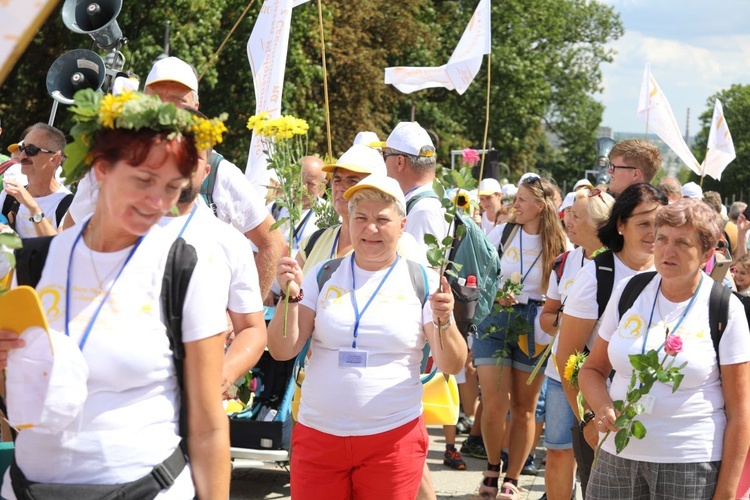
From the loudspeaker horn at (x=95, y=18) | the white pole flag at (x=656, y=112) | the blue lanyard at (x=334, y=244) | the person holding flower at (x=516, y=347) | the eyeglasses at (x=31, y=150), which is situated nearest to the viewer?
the blue lanyard at (x=334, y=244)

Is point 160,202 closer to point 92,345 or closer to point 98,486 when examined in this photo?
point 92,345

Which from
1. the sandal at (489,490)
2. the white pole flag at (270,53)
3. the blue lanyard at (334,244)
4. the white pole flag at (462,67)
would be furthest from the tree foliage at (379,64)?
the blue lanyard at (334,244)

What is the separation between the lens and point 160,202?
2594 millimetres

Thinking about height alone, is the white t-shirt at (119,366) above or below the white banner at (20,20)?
below

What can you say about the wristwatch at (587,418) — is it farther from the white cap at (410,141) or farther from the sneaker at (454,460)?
the sneaker at (454,460)

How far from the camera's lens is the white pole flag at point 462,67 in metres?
8.68

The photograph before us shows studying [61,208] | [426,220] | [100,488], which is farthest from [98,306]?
[61,208]

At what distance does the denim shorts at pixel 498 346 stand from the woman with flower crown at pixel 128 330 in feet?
14.0

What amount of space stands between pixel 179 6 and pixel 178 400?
17421 millimetres

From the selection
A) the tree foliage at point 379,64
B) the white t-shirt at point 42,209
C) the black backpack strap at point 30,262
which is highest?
the tree foliage at point 379,64

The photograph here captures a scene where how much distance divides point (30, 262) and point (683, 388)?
2.58 meters

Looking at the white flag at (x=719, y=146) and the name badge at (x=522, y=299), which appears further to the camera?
the white flag at (x=719, y=146)

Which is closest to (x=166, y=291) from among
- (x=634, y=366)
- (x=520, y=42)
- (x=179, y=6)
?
(x=634, y=366)

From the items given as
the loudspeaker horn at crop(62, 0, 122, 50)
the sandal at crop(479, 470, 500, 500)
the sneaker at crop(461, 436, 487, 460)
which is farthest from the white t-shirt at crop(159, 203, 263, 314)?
the loudspeaker horn at crop(62, 0, 122, 50)
